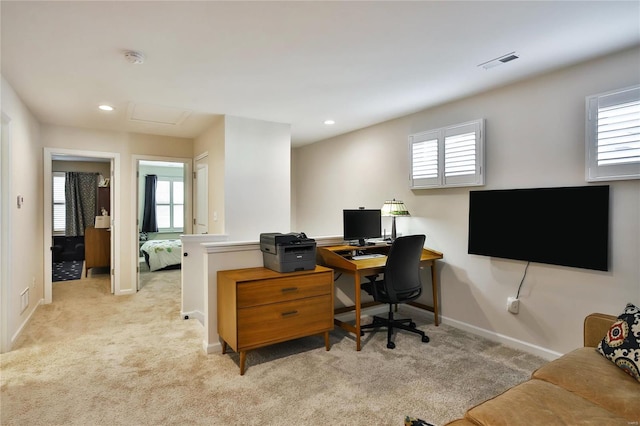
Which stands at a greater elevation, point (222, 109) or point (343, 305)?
point (222, 109)

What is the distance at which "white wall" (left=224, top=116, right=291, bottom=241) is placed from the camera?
13.5 feet

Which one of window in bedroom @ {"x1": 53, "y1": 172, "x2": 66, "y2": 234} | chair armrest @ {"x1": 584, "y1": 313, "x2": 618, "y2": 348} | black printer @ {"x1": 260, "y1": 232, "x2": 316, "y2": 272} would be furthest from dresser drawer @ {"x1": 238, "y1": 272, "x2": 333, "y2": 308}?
window in bedroom @ {"x1": 53, "y1": 172, "x2": 66, "y2": 234}

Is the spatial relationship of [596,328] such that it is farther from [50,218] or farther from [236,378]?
[50,218]

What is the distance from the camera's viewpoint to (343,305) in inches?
150

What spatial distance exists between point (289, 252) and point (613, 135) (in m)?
2.59

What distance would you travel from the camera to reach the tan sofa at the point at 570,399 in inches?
54.0

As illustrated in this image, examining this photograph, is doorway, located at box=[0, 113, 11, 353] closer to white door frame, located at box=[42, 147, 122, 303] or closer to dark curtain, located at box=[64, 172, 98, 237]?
white door frame, located at box=[42, 147, 122, 303]

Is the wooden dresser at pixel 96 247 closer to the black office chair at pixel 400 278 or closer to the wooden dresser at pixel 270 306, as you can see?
the wooden dresser at pixel 270 306

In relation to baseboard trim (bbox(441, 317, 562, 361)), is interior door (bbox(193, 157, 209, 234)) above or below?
above

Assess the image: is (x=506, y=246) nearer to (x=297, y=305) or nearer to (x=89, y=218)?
(x=297, y=305)

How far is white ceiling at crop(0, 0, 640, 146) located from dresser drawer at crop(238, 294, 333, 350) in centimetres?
194

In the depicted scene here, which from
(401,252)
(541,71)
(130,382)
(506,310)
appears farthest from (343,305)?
(541,71)

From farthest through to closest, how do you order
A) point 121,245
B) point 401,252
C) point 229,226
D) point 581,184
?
point 121,245 < point 229,226 < point 401,252 < point 581,184

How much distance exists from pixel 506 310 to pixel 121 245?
5.06 meters
